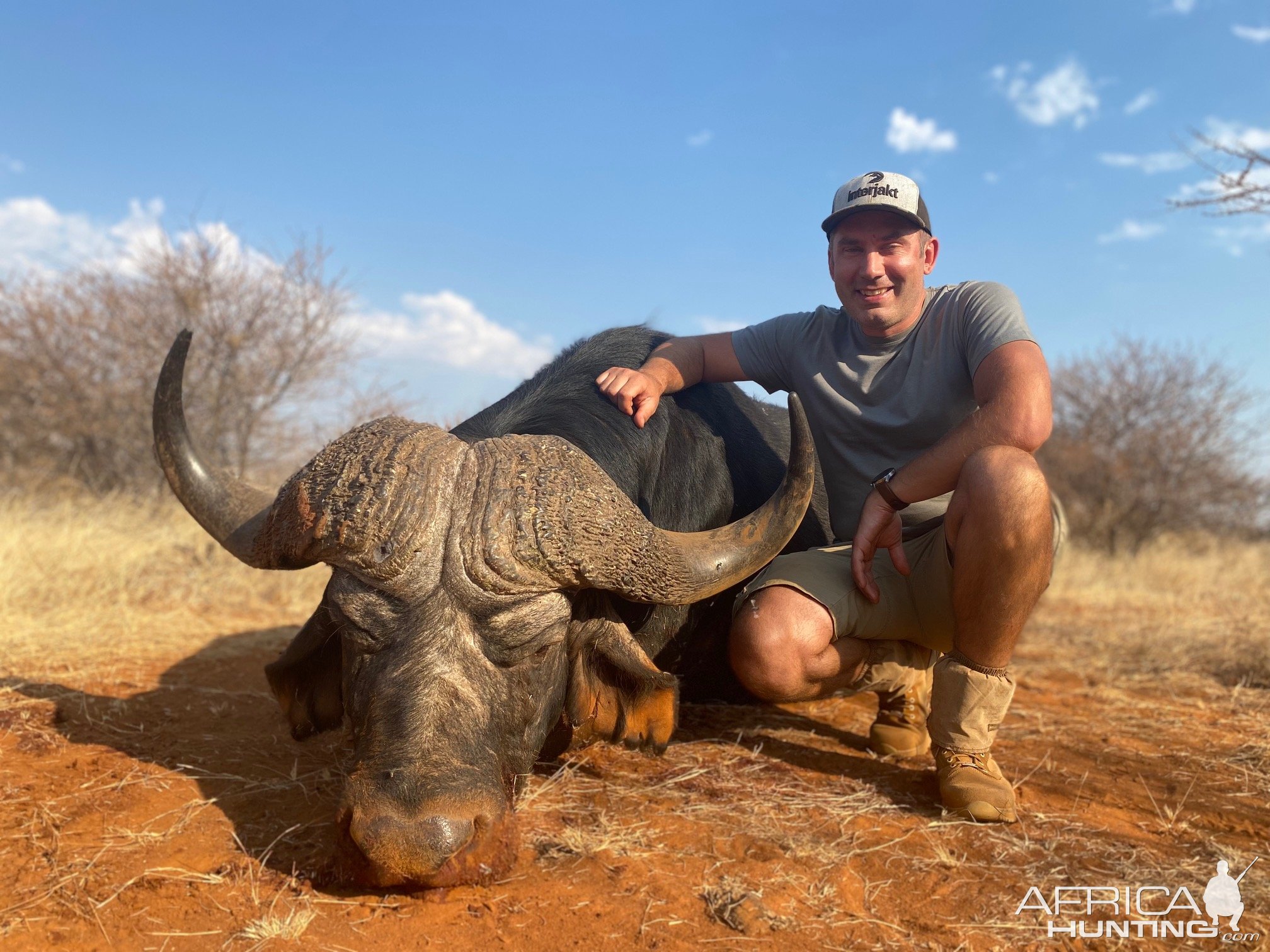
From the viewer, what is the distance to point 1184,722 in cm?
452

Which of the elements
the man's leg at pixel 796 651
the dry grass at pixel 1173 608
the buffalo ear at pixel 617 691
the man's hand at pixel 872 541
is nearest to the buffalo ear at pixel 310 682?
the buffalo ear at pixel 617 691

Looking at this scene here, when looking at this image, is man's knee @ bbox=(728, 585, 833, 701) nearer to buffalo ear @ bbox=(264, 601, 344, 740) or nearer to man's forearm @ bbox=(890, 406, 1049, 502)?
man's forearm @ bbox=(890, 406, 1049, 502)

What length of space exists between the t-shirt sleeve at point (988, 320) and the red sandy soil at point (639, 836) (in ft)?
5.88

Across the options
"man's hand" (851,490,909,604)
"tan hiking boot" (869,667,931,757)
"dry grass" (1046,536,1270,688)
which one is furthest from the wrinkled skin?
"dry grass" (1046,536,1270,688)

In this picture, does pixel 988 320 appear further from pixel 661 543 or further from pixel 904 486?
pixel 661 543

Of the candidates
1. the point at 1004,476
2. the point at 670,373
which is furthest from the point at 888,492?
the point at 670,373

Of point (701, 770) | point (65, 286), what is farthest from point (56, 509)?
point (701, 770)

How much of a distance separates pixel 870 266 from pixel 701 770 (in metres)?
2.31

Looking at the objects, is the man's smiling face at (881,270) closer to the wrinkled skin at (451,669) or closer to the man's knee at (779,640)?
the man's knee at (779,640)

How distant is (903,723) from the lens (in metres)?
4.09

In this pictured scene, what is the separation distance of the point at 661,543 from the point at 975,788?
4.93ft

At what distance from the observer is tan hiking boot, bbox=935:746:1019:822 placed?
307 centimetres

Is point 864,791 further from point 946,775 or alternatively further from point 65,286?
point 65,286

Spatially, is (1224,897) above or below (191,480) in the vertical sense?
below
